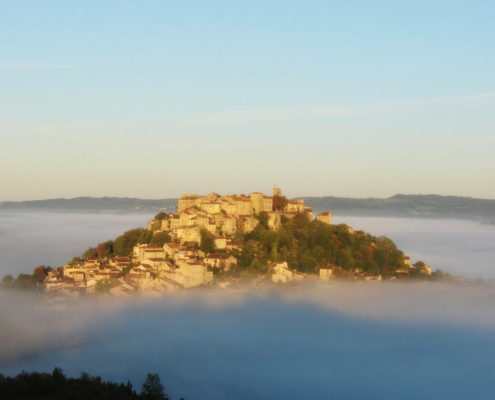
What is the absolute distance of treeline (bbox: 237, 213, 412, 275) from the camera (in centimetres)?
5100

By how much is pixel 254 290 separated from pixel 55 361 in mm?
15116

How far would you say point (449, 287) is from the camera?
203ft

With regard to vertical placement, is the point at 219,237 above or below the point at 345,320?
above

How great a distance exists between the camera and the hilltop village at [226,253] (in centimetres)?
4638

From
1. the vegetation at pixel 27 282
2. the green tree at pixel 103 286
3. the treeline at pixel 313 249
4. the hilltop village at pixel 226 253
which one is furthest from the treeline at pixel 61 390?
the vegetation at pixel 27 282

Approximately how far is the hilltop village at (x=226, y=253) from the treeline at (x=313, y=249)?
0.08 meters

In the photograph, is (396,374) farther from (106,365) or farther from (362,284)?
(106,365)

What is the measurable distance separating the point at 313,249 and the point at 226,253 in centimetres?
814

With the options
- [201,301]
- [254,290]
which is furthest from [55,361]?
[254,290]

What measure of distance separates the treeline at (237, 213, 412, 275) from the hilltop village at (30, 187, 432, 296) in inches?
3.1

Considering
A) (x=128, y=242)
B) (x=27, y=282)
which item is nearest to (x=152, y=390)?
(x=27, y=282)

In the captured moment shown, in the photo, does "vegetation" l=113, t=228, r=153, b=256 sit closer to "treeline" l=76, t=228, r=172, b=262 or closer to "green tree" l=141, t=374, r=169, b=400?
"treeline" l=76, t=228, r=172, b=262

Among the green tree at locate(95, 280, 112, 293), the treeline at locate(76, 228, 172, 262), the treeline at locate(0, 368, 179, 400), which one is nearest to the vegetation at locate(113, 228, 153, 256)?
the treeline at locate(76, 228, 172, 262)

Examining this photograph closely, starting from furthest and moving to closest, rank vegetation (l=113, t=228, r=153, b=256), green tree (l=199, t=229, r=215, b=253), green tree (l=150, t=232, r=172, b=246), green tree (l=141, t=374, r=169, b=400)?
vegetation (l=113, t=228, r=153, b=256) → green tree (l=150, t=232, r=172, b=246) → green tree (l=199, t=229, r=215, b=253) → green tree (l=141, t=374, r=169, b=400)
